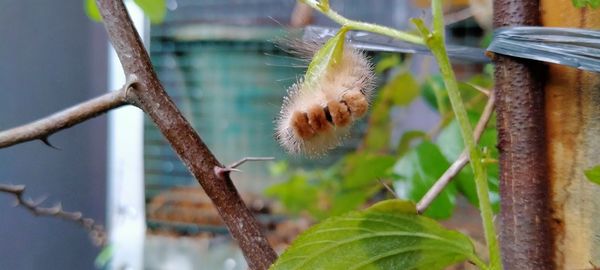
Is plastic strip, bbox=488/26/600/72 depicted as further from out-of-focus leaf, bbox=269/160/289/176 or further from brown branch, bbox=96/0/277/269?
out-of-focus leaf, bbox=269/160/289/176

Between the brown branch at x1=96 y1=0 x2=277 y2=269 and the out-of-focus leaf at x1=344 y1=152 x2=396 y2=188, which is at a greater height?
the brown branch at x1=96 y1=0 x2=277 y2=269

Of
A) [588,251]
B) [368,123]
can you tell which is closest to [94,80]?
[368,123]

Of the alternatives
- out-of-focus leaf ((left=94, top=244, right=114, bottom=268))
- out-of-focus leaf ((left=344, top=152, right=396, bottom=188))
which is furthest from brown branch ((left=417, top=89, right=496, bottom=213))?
out-of-focus leaf ((left=94, top=244, right=114, bottom=268))

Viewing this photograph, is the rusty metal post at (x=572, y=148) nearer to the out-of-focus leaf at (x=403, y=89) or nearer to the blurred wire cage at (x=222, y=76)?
the out-of-focus leaf at (x=403, y=89)

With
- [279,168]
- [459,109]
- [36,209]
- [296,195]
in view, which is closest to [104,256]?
[296,195]

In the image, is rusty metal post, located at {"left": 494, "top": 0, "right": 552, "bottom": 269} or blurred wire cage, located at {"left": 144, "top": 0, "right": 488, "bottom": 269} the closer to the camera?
rusty metal post, located at {"left": 494, "top": 0, "right": 552, "bottom": 269}

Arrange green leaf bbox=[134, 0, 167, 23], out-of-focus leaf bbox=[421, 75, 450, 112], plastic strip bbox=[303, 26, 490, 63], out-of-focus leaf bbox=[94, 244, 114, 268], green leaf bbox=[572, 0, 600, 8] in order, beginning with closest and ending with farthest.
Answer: green leaf bbox=[572, 0, 600, 8]
plastic strip bbox=[303, 26, 490, 63]
green leaf bbox=[134, 0, 167, 23]
out-of-focus leaf bbox=[421, 75, 450, 112]
out-of-focus leaf bbox=[94, 244, 114, 268]

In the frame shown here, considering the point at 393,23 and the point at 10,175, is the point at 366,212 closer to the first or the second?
the point at 10,175
